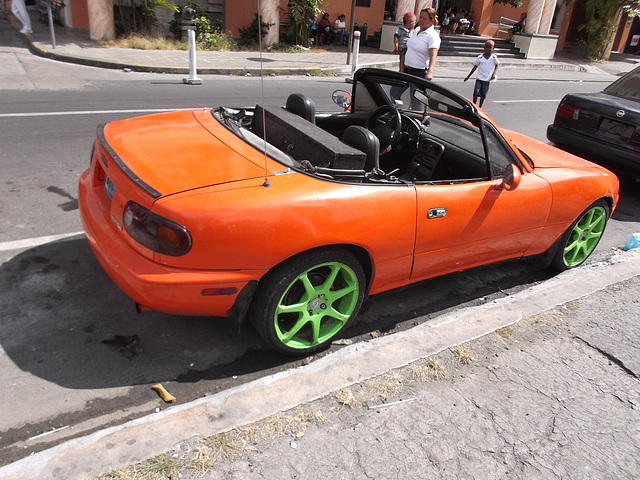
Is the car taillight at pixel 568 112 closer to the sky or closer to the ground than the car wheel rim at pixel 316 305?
closer to the sky

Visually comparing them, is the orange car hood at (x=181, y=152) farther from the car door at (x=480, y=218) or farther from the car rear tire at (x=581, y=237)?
the car rear tire at (x=581, y=237)

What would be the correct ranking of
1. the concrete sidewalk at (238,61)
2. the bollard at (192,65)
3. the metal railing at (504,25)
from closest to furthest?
the bollard at (192,65), the concrete sidewalk at (238,61), the metal railing at (504,25)

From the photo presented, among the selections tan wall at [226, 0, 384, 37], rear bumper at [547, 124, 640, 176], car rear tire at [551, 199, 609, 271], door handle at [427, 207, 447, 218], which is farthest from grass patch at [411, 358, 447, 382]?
tan wall at [226, 0, 384, 37]

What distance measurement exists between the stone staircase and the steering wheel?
59.3 ft

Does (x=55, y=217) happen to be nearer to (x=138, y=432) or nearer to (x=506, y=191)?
(x=138, y=432)

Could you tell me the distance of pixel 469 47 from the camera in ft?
73.0

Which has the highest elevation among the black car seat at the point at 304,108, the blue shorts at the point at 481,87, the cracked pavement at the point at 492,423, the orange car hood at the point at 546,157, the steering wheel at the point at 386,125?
the black car seat at the point at 304,108

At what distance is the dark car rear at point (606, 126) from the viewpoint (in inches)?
242

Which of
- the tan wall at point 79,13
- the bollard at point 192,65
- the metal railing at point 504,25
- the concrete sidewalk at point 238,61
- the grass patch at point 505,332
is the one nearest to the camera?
the grass patch at point 505,332

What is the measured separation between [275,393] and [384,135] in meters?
2.23

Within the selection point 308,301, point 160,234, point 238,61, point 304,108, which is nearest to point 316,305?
point 308,301

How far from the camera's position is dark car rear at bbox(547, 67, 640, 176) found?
6.15m

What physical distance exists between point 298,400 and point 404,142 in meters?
2.35

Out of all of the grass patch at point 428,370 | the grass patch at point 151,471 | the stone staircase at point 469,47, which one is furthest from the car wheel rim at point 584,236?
the stone staircase at point 469,47
